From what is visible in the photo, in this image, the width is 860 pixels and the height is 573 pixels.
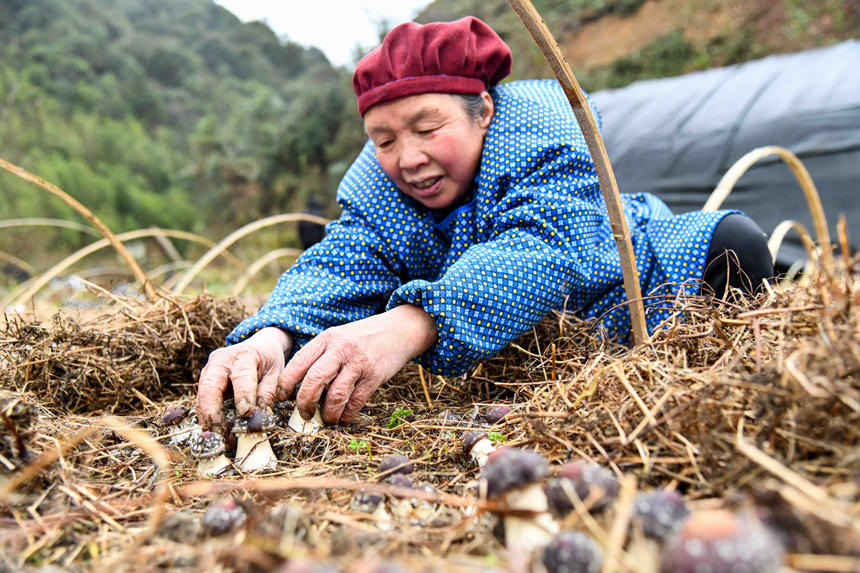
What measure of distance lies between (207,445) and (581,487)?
784 mm

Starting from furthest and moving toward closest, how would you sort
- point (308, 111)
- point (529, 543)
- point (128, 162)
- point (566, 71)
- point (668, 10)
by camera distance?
1. point (128, 162)
2. point (668, 10)
3. point (308, 111)
4. point (566, 71)
5. point (529, 543)

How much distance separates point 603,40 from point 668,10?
1321 millimetres

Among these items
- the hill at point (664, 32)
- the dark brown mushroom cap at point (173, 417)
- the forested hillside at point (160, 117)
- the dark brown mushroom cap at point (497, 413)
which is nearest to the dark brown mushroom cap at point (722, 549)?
the dark brown mushroom cap at point (497, 413)

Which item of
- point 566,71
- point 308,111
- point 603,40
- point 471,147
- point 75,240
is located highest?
point 603,40

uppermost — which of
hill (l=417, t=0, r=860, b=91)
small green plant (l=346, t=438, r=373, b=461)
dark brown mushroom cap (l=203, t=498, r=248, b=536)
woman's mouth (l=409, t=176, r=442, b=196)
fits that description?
hill (l=417, t=0, r=860, b=91)

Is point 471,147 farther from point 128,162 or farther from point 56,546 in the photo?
point 128,162

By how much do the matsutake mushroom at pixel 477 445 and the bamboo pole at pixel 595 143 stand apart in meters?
0.42

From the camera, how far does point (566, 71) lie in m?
1.19

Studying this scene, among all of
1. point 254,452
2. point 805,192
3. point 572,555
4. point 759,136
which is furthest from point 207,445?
point 759,136

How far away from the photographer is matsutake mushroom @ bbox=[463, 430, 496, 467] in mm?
1142

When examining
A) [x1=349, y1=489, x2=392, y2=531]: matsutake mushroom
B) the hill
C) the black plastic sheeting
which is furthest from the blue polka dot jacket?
the hill

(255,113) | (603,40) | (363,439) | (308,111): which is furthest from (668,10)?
(363,439)

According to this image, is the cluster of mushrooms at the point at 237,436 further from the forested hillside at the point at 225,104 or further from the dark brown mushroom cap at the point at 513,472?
the forested hillside at the point at 225,104

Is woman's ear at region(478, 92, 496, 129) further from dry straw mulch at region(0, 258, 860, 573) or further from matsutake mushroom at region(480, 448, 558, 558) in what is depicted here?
matsutake mushroom at region(480, 448, 558, 558)
